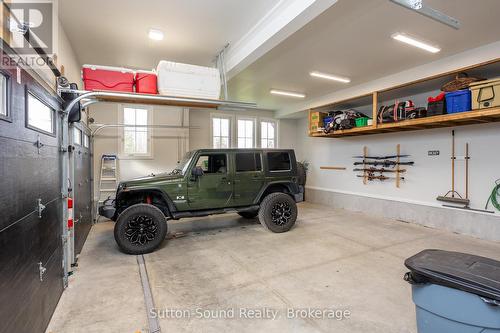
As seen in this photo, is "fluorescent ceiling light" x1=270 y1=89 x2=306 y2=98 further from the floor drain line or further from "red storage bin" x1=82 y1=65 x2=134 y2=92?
the floor drain line

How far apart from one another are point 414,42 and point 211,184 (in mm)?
4181

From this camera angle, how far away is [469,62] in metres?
4.48

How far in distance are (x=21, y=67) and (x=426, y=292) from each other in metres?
3.08

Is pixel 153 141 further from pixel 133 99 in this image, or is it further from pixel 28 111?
pixel 28 111

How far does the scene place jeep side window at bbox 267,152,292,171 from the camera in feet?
17.2

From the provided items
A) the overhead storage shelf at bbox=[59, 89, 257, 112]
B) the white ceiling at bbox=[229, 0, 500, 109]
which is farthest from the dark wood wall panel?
the white ceiling at bbox=[229, 0, 500, 109]

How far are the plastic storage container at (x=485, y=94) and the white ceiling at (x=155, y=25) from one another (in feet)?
11.0

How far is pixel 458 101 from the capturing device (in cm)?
415

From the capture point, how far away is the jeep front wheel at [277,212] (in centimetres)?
493

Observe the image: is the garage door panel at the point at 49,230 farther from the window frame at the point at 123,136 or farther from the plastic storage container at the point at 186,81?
the window frame at the point at 123,136

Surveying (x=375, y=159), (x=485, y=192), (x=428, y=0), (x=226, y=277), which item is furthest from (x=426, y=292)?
(x=375, y=159)

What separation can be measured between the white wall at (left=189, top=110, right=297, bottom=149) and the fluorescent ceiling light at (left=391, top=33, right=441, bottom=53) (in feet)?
18.6

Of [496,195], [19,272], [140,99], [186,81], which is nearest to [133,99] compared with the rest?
[140,99]

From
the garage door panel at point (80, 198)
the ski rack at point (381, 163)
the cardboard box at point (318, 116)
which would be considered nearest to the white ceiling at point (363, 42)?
the cardboard box at point (318, 116)
